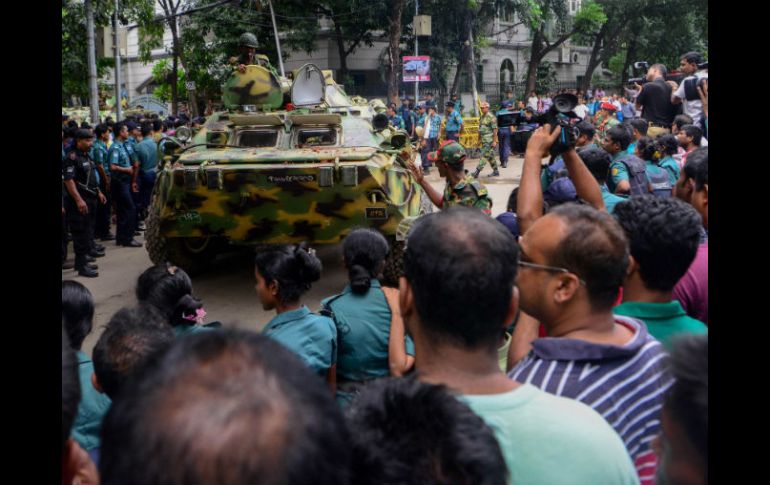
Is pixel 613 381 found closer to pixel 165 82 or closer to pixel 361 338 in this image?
pixel 361 338

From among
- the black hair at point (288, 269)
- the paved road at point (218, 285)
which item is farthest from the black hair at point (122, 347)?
the paved road at point (218, 285)

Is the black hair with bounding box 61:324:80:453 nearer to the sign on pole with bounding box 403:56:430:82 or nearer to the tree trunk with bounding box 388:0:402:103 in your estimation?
the tree trunk with bounding box 388:0:402:103

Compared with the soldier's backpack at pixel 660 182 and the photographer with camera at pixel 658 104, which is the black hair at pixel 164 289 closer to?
the soldier's backpack at pixel 660 182

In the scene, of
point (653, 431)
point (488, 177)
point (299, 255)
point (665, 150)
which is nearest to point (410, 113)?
point (488, 177)

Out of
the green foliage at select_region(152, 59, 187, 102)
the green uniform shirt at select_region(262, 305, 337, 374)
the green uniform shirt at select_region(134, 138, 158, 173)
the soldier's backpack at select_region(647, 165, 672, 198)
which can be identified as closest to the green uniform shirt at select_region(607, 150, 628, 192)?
the soldier's backpack at select_region(647, 165, 672, 198)

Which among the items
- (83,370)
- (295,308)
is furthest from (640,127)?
(83,370)

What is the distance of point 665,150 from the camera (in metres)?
5.74

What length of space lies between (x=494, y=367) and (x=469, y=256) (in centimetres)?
25

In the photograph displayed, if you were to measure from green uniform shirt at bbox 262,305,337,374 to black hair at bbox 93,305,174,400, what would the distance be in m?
0.59

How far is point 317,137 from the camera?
7.36 meters

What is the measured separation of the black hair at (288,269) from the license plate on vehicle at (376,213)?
3162mm

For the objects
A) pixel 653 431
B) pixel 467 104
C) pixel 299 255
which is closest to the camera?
pixel 653 431

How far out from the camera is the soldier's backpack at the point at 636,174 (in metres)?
5.23
